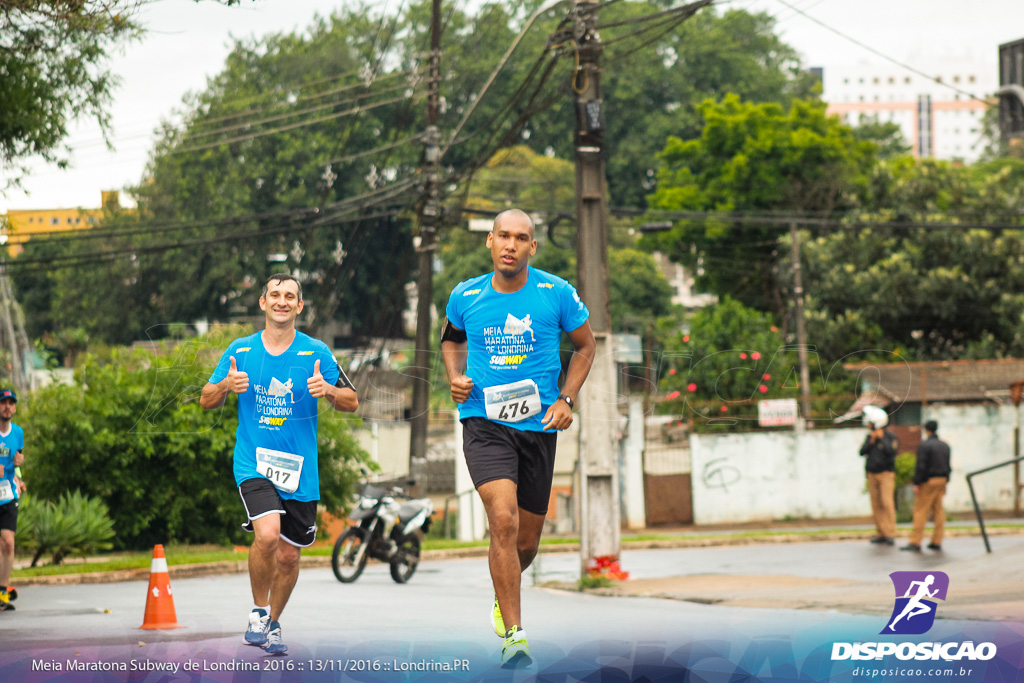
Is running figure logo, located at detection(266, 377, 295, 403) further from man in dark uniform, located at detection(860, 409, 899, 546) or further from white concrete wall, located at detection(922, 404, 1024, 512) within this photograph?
white concrete wall, located at detection(922, 404, 1024, 512)

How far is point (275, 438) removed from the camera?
6652 millimetres

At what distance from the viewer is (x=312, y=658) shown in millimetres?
6125

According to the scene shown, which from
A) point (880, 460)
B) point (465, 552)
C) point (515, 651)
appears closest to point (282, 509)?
point (515, 651)

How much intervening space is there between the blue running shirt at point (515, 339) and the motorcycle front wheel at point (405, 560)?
8.70m

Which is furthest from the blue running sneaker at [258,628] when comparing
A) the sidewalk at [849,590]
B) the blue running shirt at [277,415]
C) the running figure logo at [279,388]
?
the sidewalk at [849,590]

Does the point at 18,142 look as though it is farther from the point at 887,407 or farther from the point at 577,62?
the point at 887,407

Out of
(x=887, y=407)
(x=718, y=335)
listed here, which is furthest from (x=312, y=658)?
(x=718, y=335)

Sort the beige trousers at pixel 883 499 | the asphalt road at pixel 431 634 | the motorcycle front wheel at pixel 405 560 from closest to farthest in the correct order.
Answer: the asphalt road at pixel 431 634, the motorcycle front wheel at pixel 405 560, the beige trousers at pixel 883 499

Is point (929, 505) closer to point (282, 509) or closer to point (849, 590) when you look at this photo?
point (849, 590)

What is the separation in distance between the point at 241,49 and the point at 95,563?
4599cm

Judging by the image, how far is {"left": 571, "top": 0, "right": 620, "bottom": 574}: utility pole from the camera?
521 inches

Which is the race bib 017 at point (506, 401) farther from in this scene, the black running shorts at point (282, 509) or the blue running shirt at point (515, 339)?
the black running shorts at point (282, 509)

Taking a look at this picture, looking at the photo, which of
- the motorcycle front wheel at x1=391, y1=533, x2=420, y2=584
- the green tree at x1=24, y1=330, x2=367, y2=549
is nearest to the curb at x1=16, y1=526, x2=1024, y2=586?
the motorcycle front wheel at x1=391, y1=533, x2=420, y2=584

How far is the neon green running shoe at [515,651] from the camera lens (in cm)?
529
